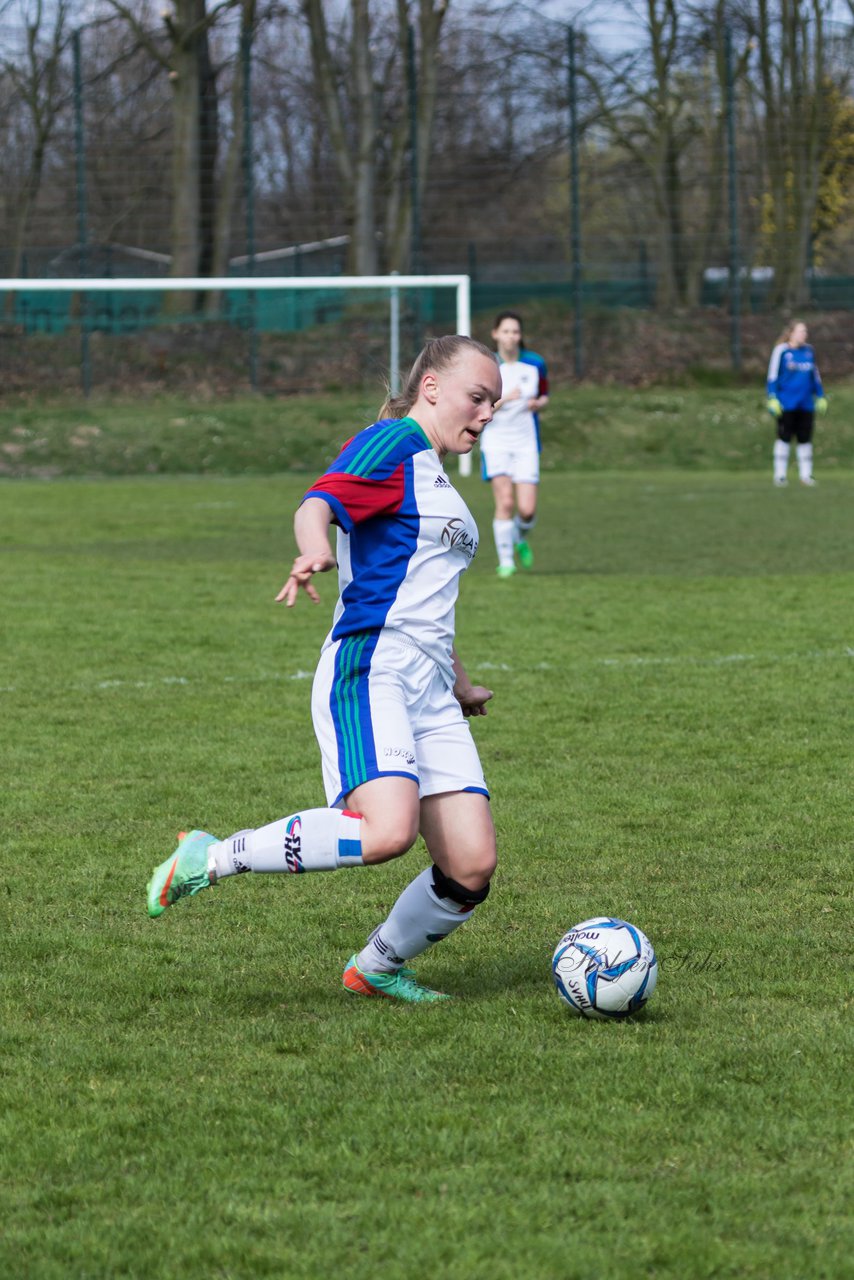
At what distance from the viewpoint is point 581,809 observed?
6.00 m

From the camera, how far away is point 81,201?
30.9m

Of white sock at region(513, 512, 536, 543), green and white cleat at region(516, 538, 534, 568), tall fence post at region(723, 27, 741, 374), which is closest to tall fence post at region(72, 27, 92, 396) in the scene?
tall fence post at region(723, 27, 741, 374)

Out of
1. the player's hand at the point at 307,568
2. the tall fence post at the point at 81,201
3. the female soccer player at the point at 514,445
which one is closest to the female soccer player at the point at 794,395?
the female soccer player at the point at 514,445

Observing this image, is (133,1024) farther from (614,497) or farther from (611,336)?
(611,336)

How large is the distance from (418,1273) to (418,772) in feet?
5.18

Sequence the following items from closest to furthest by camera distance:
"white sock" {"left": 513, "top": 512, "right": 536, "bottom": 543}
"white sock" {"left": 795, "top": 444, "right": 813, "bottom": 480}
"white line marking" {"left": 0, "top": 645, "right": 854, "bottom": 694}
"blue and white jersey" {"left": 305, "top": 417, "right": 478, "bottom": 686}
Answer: "blue and white jersey" {"left": 305, "top": 417, "right": 478, "bottom": 686} < "white line marking" {"left": 0, "top": 645, "right": 854, "bottom": 694} < "white sock" {"left": 513, "top": 512, "right": 536, "bottom": 543} < "white sock" {"left": 795, "top": 444, "right": 813, "bottom": 480}

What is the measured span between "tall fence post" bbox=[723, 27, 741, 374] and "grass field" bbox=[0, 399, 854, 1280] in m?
23.8

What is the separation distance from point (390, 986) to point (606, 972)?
57cm

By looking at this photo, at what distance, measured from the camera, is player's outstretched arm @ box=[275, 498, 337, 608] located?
3.61m

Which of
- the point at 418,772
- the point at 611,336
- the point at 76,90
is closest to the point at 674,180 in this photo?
the point at 611,336

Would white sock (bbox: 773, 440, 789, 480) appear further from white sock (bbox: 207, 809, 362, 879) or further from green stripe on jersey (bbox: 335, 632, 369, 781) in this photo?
white sock (bbox: 207, 809, 362, 879)

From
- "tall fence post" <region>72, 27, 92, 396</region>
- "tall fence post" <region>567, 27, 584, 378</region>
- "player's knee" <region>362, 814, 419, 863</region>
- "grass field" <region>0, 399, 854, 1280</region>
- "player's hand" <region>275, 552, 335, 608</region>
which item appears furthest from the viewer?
"tall fence post" <region>567, 27, 584, 378</region>

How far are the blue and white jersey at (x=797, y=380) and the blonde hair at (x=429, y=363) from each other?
1910cm

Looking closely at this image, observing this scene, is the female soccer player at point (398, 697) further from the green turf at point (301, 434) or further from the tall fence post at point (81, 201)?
the tall fence post at point (81, 201)
